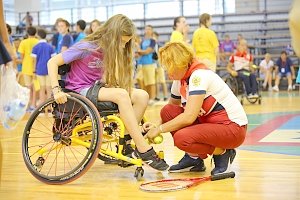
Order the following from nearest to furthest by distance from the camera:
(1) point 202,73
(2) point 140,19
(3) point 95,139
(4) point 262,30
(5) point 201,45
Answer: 1. (3) point 95,139
2. (1) point 202,73
3. (5) point 201,45
4. (4) point 262,30
5. (2) point 140,19

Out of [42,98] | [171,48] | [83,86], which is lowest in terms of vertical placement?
[42,98]

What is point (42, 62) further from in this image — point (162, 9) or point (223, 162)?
point (162, 9)

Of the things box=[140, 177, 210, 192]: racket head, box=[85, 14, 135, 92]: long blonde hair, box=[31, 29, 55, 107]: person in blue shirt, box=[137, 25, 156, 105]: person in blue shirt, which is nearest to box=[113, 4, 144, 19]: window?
box=[137, 25, 156, 105]: person in blue shirt

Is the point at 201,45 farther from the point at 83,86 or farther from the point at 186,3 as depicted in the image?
the point at 186,3

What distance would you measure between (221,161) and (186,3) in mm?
12443

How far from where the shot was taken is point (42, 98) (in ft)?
26.2

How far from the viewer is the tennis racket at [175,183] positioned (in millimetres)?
2736

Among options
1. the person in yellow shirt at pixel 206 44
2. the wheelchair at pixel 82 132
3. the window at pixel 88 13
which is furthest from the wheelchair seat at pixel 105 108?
the window at pixel 88 13

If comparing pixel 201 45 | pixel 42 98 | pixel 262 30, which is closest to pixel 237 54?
pixel 201 45

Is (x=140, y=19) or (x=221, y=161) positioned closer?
(x=221, y=161)

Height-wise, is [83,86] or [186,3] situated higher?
[186,3]

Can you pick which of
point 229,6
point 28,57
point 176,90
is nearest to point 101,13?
point 229,6

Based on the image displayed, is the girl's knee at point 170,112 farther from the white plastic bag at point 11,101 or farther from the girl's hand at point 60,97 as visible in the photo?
the white plastic bag at point 11,101

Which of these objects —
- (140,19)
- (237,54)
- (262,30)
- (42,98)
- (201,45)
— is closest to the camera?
(201,45)
